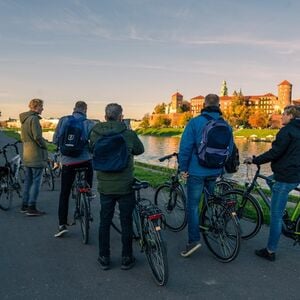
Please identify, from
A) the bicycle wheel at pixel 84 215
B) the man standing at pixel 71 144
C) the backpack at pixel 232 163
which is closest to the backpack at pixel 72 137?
the man standing at pixel 71 144

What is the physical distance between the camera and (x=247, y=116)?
421 ft

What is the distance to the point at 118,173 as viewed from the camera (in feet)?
14.7

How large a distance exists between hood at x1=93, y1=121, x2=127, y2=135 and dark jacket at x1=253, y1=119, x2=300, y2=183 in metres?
1.91

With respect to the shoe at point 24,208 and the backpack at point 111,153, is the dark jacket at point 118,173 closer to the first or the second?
the backpack at point 111,153

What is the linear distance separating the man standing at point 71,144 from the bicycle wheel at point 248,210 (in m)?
2.20

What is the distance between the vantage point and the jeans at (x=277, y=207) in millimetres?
4926

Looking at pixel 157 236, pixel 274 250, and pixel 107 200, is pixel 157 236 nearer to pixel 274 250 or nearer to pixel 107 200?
pixel 107 200

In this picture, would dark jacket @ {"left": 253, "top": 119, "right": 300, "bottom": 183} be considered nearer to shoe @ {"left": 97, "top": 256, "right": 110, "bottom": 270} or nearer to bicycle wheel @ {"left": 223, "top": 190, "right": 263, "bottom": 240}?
bicycle wheel @ {"left": 223, "top": 190, "right": 263, "bottom": 240}

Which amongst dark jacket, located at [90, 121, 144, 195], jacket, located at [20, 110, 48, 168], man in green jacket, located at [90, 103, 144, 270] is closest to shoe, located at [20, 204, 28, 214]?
jacket, located at [20, 110, 48, 168]

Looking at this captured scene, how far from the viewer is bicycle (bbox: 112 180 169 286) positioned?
4.10 metres

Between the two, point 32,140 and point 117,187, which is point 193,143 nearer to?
point 117,187

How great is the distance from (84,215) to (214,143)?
87.5 inches

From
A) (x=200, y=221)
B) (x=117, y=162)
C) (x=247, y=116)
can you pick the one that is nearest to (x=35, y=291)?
(x=117, y=162)

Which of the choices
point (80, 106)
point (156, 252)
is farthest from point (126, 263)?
point (80, 106)
